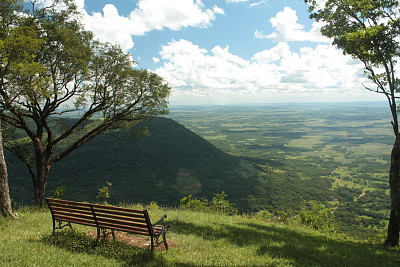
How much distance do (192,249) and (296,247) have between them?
3563 mm

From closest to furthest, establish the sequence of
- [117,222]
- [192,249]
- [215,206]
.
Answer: [117,222]
[192,249]
[215,206]

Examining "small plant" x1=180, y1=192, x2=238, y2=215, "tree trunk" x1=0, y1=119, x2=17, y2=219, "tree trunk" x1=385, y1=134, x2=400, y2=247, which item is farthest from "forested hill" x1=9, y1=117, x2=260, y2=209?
"tree trunk" x1=385, y1=134, x2=400, y2=247

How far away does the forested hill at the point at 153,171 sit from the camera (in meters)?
86.2

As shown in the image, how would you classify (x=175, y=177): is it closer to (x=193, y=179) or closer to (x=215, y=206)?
(x=193, y=179)

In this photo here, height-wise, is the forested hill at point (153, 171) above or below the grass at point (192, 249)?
below

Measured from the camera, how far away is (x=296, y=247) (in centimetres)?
775

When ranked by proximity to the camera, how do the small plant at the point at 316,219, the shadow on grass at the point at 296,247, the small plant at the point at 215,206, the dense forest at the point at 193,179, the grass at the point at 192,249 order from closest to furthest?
1. the grass at the point at 192,249
2. the shadow on grass at the point at 296,247
3. the small plant at the point at 316,219
4. the small plant at the point at 215,206
5. the dense forest at the point at 193,179

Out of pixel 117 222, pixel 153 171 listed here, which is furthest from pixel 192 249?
pixel 153 171

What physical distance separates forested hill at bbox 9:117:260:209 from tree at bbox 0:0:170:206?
6483cm

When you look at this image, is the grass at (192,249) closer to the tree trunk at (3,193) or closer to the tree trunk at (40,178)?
the tree trunk at (3,193)

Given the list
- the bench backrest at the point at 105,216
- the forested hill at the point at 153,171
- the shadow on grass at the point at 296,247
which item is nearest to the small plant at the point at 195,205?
the shadow on grass at the point at 296,247

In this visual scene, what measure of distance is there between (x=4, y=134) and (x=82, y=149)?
11145cm

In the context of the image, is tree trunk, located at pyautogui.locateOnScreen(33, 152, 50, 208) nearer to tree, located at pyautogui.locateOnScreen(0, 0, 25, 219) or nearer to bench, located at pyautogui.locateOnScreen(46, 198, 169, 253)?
tree, located at pyautogui.locateOnScreen(0, 0, 25, 219)

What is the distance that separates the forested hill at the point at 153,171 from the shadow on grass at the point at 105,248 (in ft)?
236
